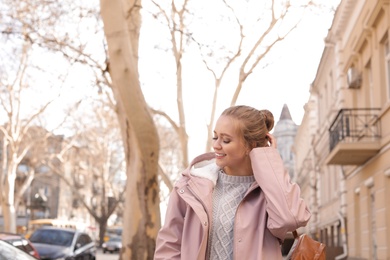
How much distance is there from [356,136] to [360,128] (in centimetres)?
136

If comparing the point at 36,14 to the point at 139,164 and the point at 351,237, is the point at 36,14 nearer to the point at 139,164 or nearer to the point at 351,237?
the point at 139,164

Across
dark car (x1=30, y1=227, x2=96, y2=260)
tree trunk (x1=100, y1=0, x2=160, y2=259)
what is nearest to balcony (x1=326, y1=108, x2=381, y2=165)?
tree trunk (x1=100, y1=0, x2=160, y2=259)

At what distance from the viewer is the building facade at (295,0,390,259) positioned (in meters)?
17.8

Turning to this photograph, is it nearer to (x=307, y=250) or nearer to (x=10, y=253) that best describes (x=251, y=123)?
(x=307, y=250)

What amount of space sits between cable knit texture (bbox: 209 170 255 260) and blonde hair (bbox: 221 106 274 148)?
0.18m

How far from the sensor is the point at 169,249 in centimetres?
325

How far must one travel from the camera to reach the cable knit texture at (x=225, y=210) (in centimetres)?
320

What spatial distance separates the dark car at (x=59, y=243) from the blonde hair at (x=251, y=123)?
58.3ft

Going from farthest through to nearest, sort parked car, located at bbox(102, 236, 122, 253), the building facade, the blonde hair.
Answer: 1. parked car, located at bbox(102, 236, 122, 253)
2. the building facade
3. the blonde hair

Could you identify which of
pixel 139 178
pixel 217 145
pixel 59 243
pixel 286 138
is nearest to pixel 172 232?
pixel 217 145

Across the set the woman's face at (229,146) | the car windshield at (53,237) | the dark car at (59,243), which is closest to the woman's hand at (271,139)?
the woman's face at (229,146)

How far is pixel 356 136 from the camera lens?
1938 centimetres

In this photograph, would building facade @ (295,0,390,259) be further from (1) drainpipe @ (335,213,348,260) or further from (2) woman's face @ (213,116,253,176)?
(2) woman's face @ (213,116,253,176)

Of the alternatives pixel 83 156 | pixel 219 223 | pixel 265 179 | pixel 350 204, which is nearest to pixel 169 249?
pixel 219 223
